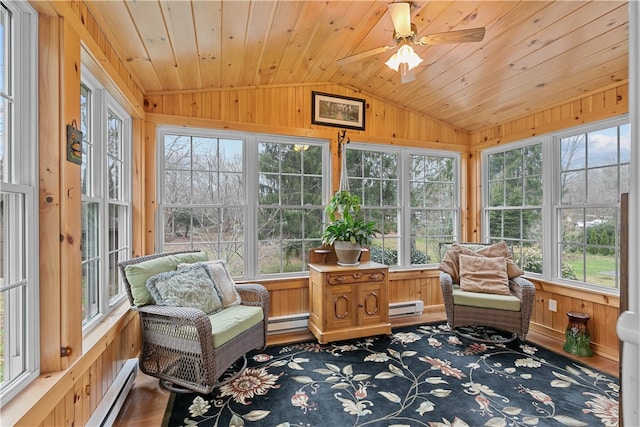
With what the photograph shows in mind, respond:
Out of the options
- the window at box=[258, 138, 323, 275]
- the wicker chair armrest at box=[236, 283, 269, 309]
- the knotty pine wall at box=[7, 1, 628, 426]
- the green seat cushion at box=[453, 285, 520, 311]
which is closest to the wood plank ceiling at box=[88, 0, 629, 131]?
the knotty pine wall at box=[7, 1, 628, 426]

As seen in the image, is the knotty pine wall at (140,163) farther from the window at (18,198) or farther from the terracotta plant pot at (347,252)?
the terracotta plant pot at (347,252)

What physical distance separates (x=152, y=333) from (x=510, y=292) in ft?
10.8

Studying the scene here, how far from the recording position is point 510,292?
316 centimetres

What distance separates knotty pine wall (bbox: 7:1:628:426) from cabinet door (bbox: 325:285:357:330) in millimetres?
517

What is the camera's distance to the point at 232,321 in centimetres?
230

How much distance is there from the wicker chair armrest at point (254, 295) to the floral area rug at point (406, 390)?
1.64ft

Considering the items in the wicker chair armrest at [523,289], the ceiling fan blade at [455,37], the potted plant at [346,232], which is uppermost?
the ceiling fan blade at [455,37]

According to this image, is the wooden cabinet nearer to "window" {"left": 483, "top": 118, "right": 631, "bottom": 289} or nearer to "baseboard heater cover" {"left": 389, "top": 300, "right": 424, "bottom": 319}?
"baseboard heater cover" {"left": 389, "top": 300, "right": 424, "bottom": 319}

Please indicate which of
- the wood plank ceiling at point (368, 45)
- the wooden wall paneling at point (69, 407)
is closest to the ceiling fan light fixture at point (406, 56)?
the wood plank ceiling at point (368, 45)

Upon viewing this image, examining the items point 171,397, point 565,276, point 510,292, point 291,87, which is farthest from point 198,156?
point 565,276

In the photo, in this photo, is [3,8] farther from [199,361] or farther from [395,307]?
[395,307]

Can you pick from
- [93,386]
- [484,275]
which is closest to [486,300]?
[484,275]

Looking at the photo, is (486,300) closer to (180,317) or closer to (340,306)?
(340,306)

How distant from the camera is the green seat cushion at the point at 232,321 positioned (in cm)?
214
